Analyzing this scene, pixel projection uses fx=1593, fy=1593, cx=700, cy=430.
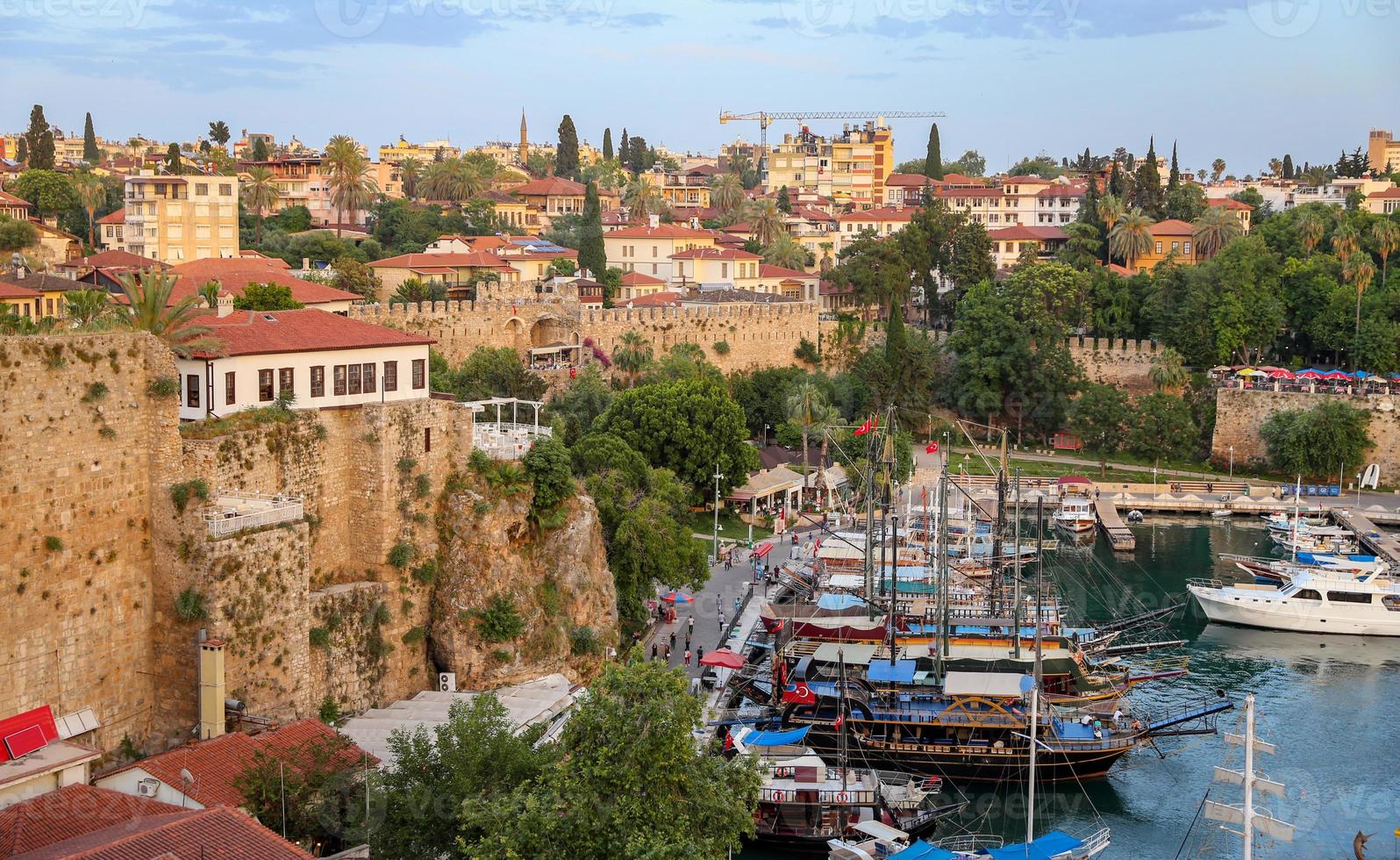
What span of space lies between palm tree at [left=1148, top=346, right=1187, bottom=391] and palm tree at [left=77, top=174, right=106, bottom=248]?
168 ft

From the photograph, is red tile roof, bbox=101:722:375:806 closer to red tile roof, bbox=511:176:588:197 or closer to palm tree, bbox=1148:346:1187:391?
palm tree, bbox=1148:346:1187:391

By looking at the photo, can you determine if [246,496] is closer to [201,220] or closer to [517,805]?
[517,805]

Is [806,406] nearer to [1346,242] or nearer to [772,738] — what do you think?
[772,738]

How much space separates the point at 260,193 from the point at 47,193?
426 inches

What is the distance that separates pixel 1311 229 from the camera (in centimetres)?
8225

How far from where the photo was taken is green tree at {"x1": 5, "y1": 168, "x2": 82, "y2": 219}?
80.1m

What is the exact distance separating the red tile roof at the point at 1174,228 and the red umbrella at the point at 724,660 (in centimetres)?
5883

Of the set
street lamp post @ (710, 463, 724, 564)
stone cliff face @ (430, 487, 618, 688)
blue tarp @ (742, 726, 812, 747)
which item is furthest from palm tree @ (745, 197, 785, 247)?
blue tarp @ (742, 726, 812, 747)

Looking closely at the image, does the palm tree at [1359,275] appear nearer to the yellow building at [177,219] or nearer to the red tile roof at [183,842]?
the yellow building at [177,219]

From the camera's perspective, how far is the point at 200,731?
28.2m

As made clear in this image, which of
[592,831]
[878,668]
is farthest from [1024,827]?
[592,831]

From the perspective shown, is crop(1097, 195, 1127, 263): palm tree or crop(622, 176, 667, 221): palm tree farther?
crop(622, 176, 667, 221): palm tree

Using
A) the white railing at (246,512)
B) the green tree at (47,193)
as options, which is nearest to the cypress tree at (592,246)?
the green tree at (47,193)

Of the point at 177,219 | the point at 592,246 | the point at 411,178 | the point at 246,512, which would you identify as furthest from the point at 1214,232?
the point at 246,512
